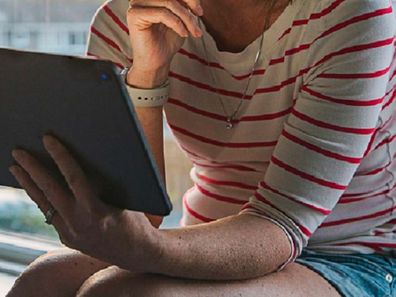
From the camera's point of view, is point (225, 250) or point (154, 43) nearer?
point (225, 250)

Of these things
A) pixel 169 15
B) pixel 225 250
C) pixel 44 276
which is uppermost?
pixel 169 15

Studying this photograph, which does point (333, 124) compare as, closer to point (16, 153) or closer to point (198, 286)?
point (198, 286)

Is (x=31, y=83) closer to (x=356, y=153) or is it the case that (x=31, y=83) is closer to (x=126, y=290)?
(x=126, y=290)

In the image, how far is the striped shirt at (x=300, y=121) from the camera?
1.11 meters

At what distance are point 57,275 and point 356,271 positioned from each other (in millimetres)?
393

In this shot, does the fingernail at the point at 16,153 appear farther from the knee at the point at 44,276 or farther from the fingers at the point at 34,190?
the knee at the point at 44,276

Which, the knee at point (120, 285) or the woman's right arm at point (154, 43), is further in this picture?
the woman's right arm at point (154, 43)

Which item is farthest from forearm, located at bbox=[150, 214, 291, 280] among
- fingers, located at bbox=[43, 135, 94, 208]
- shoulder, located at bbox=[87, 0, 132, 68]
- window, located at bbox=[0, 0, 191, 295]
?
window, located at bbox=[0, 0, 191, 295]

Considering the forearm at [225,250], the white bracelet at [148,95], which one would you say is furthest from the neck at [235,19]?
the forearm at [225,250]

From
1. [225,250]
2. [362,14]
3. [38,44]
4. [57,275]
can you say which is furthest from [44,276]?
[38,44]

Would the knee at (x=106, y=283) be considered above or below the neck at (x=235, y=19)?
below

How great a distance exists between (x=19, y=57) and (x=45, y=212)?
0.64 feet

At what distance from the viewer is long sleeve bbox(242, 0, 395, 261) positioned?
3.62 feet

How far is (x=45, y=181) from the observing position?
98 centimetres
